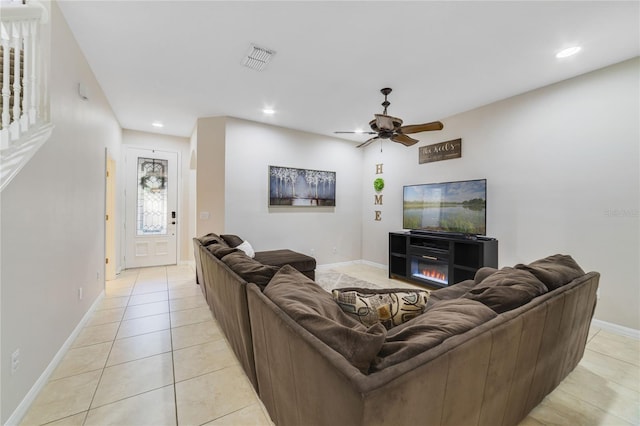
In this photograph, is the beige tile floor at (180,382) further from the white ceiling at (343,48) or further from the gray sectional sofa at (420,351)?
the white ceiling at (343,48)

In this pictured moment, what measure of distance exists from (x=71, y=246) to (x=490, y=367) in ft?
11.0

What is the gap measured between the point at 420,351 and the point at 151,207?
19.3 ft

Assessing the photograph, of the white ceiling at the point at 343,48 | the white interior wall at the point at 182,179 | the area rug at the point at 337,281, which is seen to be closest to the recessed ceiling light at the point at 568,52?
the white ceiling at the point at 343,48

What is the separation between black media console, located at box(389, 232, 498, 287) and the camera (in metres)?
3.60

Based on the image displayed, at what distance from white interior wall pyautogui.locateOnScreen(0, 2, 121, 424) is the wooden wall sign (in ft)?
15.7

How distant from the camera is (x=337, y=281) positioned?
14.8 feet

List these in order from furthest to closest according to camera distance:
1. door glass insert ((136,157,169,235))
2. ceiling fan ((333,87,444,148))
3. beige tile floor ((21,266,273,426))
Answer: door glass insert ((136,157,169,235)), ceiling fan ((333,87,444,148)), beige tile floor ((21,266,273,426))

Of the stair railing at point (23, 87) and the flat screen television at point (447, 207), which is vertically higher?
the stair railing at point (23, 87)

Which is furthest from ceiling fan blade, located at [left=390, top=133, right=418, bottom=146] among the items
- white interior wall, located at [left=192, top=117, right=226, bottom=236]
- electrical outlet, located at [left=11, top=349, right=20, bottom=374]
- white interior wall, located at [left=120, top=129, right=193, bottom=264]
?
white interior wall, located at [left=120, top=129, right=193, bottom=264]

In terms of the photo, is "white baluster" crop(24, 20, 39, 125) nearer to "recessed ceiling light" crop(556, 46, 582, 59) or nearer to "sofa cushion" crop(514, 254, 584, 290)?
"sofa cushion" crop(514, 254, 584, 290)

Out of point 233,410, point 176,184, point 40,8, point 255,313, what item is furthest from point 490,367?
point 176,184

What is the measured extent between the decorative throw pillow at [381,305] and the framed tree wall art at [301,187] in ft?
11.9

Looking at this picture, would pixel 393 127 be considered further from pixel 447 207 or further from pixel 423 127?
pixel 447 207

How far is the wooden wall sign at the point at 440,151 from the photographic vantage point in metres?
4.24
